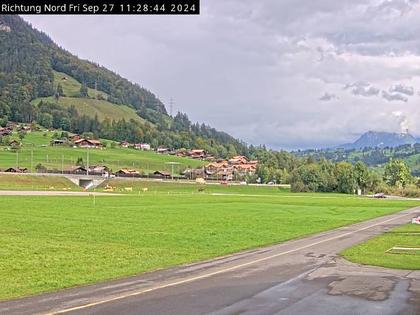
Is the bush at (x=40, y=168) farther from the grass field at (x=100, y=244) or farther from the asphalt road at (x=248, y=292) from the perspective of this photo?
the asphalt road at (x=248, y=292)

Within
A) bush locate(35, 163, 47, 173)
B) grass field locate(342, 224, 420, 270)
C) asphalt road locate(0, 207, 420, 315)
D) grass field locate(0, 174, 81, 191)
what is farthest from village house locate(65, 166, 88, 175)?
asphalt road locate(0, 207, 420, 315)

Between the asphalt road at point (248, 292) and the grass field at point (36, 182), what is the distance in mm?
112691

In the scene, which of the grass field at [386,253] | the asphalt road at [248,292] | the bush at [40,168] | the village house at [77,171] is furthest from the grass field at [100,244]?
the bush at [40,168]

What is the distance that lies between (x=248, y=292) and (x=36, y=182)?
13456cm

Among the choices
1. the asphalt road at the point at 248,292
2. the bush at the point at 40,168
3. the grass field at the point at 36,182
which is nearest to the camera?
the asphalt road at the point at 248,292

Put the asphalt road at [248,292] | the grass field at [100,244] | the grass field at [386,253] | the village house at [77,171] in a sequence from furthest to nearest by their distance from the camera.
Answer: the village house at [77,171]
the grass field at [386,253]
the grass field at [100,244]
the asphalt road at [248,292]

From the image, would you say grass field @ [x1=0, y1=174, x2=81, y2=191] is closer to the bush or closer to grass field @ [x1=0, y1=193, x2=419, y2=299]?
the bush

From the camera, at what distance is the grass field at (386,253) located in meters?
23.9

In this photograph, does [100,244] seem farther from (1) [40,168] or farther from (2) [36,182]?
(1) [40,168]

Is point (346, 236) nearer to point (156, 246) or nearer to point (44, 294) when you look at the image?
point (156, 246)

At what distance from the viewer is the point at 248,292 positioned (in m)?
16.5

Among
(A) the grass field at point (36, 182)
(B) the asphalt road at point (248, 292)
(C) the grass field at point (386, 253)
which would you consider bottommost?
(C) the grass field at point (386, 253)

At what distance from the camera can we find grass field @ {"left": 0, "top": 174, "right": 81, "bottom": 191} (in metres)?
133

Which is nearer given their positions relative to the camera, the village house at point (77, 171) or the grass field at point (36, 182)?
the grass field at point (36, 182)
